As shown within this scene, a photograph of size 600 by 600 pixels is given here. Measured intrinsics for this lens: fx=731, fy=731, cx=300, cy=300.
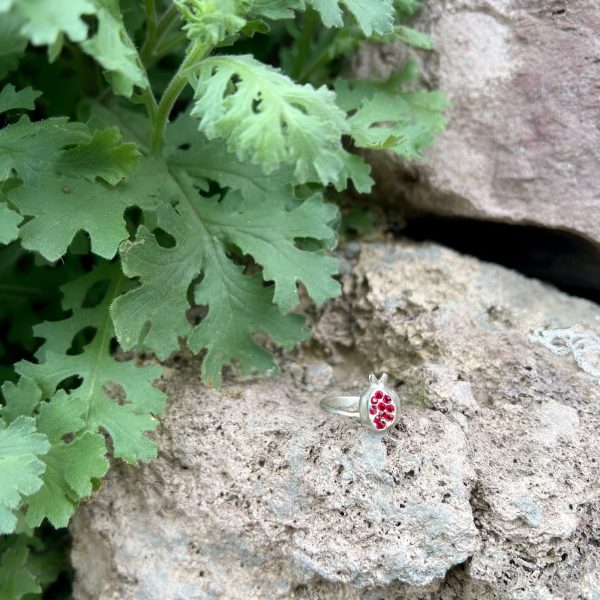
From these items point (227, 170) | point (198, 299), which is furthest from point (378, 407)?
point (227, 170)

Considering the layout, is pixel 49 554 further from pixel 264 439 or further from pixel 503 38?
pixel 503 38

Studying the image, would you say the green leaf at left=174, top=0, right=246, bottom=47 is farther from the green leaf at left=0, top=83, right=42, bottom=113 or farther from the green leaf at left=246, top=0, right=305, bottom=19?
the green leaf at left=0, top=83, right=42, bottom=113

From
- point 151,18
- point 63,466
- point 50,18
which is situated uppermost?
point 50,18

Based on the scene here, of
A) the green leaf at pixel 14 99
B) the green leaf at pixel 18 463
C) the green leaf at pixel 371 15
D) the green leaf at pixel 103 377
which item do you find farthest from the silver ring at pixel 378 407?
the green leaf at pixel 14 99

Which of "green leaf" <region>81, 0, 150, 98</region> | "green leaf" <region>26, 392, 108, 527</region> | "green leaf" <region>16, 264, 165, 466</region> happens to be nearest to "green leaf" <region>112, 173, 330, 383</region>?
"green leaf" <region>16, 264, 165, 466</region>

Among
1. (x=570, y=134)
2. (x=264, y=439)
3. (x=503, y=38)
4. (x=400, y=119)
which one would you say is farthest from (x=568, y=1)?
(x=264, y=439)

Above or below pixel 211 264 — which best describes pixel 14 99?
above

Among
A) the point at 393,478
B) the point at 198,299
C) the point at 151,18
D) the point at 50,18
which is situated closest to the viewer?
the point at 50,18

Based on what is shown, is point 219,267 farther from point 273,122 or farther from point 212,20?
point 212,20
